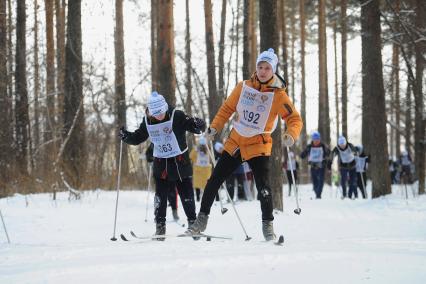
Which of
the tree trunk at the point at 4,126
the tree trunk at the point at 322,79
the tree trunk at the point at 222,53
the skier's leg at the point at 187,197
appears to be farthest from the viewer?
the tree trunk at the point at 322,79

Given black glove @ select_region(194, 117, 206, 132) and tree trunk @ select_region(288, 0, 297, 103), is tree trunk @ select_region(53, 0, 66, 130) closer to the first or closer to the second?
tree trunk @ select_region(288, 0, 297, 103)

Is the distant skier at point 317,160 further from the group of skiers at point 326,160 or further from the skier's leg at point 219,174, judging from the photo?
the skier's leg at point 219,174

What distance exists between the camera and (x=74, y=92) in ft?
43.9

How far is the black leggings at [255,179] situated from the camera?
5664 millimetres

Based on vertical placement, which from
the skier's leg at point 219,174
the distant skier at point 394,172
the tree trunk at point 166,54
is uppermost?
the tree trunk at point 166,54

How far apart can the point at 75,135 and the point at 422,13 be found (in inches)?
359

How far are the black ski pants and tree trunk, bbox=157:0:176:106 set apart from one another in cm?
449

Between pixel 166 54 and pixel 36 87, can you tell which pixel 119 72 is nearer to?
pixel 36 87

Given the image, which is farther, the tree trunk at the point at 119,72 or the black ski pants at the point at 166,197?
the tree trunk at the point at 119,72

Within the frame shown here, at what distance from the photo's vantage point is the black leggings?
18.6 feet

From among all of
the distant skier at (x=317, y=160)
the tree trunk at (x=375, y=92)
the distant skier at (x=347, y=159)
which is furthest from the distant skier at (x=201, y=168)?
the tree trunk at (x=375, y=92)

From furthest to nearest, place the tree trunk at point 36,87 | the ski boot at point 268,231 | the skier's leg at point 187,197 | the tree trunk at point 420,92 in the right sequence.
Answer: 1. the tree trunk at point 36,87
2. the tree trunk at point 420,92
3. the skier's leg at point 187,197
4. the ski boot at point 268,231

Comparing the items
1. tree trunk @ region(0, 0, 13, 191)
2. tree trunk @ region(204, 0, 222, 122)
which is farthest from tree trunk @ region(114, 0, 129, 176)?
tree trunk @ region(0, 0, 13, 191)

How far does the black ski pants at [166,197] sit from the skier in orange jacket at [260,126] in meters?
0.93
